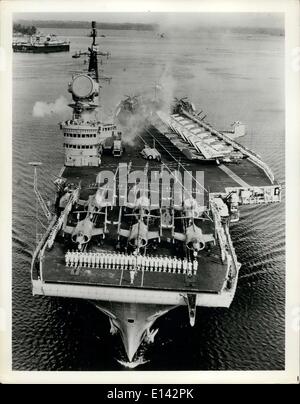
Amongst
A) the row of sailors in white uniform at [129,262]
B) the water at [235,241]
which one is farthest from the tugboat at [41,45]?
the row of sailors in white uniform at [129,262]

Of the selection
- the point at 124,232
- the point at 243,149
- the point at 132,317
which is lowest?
the point at 132,317

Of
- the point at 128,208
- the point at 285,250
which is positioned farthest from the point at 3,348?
the point at 285,250

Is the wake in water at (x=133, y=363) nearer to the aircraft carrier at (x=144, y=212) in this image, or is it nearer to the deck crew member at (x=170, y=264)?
the aircraft carrier at (x=144, y=212)

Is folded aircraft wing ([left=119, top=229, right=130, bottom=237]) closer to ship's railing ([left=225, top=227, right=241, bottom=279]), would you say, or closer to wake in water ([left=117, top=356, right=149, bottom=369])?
ship's railing ([left=225, top=227, right=241, bottom=279])

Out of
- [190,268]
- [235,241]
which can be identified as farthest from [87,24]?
[235,241]

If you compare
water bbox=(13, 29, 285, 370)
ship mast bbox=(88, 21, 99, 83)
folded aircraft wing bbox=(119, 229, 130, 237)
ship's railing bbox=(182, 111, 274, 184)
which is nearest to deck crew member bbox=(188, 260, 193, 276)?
water bbox=(13, 29, 285, 370)

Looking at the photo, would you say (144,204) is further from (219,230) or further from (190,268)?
(190,268)
